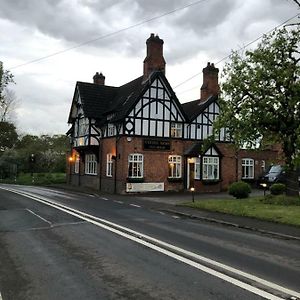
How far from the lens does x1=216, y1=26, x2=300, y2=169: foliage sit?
21953 mm

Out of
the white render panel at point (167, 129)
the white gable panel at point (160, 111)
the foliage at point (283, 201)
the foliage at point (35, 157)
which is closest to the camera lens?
the foliage at point (283, 201)

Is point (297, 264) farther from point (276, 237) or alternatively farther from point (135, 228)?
point (135, 228)

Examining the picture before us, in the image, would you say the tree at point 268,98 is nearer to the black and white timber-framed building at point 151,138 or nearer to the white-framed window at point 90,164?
the black and white timber-framed building at point 151,138

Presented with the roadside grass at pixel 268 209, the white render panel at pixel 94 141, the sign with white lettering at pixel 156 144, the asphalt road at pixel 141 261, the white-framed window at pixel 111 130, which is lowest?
the asphalt road at pixel 141 261

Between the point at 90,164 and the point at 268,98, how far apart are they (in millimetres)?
22023

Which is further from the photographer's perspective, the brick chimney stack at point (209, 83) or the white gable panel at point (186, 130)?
the brick chimney stack at point (209, 83)

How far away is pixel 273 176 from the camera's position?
36.5 m

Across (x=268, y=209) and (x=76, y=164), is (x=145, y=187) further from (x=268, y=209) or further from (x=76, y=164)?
(x=268, y=209)

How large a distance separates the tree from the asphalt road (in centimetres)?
892

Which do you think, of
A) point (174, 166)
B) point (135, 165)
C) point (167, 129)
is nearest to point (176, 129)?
point (167, 129)

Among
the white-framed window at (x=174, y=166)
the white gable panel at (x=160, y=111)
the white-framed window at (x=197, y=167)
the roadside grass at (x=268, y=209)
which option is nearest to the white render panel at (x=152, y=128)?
the white gable panel at (x=160, y=111)

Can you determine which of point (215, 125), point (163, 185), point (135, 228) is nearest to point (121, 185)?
point (163, 185)

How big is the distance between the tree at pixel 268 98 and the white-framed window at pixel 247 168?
17713 millimetres

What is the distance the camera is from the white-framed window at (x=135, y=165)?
33.4 m
